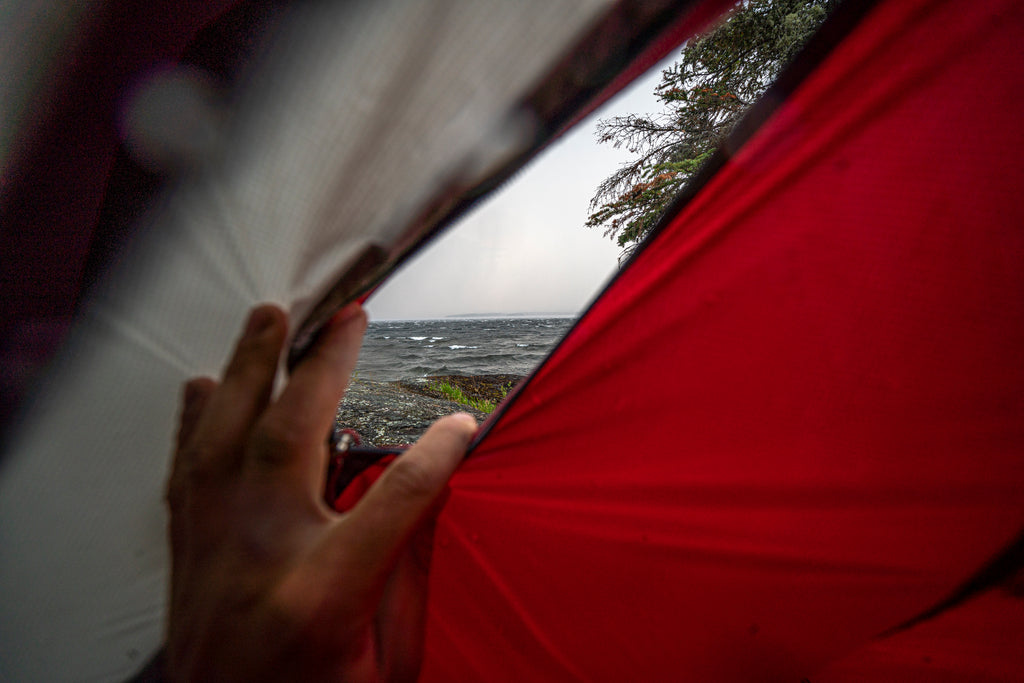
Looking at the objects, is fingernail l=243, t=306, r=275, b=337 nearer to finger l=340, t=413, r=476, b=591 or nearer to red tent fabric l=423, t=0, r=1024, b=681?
finger l=340, t=413, r=476, b=591

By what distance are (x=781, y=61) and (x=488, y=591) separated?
20.3ft

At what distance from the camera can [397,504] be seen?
0.34 metres

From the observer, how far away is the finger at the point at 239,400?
0.33m

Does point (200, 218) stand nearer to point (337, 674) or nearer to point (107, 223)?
point (107, 223)

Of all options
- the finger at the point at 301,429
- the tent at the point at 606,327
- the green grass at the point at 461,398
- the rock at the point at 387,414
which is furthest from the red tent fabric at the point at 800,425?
the green grass at the point at 461,398

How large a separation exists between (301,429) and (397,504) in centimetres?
11

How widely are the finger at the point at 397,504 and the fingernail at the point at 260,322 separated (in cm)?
18

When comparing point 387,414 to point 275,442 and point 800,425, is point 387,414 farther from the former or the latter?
point 275,442

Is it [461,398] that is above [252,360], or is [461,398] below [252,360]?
below

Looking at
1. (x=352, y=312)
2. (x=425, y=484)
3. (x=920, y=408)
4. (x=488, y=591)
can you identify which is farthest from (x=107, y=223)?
(x=920, y=408)

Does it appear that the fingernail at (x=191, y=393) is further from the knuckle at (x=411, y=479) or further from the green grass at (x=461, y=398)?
the green grass at (x=461, y=398)

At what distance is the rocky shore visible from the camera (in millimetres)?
5566

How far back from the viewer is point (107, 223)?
20.1 inches

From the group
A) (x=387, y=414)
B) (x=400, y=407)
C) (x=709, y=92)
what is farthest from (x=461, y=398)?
(x=709, y=92)
